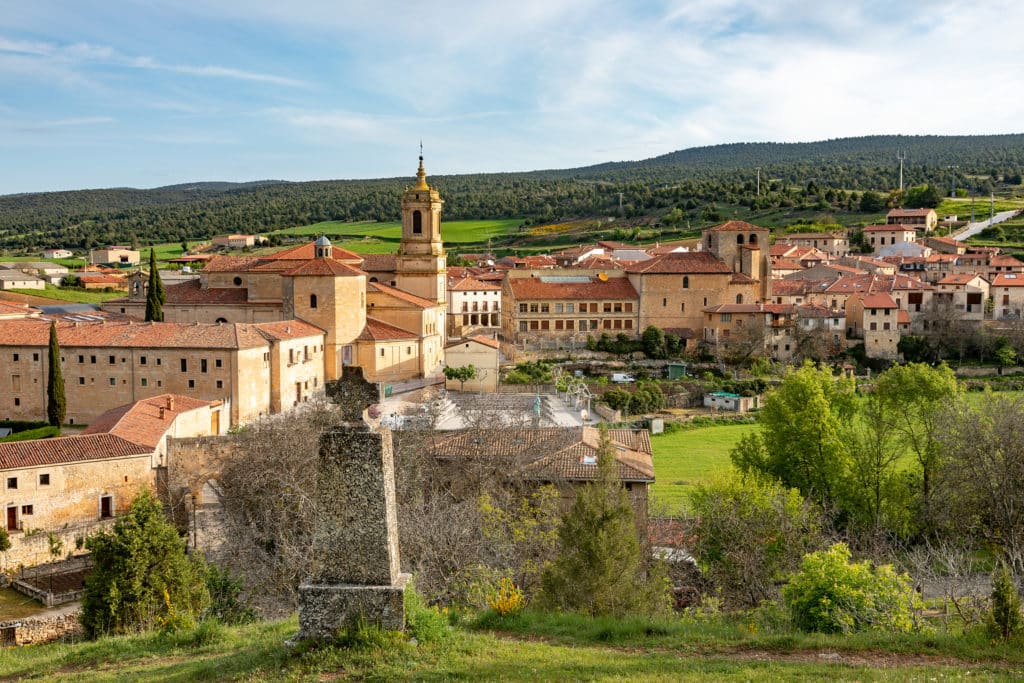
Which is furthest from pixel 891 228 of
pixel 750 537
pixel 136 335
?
pixel 750 537

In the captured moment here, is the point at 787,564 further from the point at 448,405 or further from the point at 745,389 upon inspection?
the point at 745,389

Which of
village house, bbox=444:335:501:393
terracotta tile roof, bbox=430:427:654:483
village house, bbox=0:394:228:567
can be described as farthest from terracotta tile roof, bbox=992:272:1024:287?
village house, bbox=0:394:228:567

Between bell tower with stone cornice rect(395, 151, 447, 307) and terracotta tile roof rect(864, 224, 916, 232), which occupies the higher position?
terracotta tile roof rect(864, 224, 916, 232)

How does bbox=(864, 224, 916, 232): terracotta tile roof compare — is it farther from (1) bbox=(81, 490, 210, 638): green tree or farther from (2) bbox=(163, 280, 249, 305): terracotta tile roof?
(1) bbox=(81, 490, 210, 638): green tree

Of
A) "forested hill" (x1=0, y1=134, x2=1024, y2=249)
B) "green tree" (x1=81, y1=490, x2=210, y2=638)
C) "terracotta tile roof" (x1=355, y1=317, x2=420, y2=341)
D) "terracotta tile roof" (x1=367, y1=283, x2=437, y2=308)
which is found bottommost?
"green tree" (x1=81, y1=490, x2=210, y2=638)

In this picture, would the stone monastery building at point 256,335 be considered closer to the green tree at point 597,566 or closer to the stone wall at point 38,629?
the stone wall at point 38,629

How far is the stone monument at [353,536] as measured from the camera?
366 inches

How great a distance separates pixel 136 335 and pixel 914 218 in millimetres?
82700

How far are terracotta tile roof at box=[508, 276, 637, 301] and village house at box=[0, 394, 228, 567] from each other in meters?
35.1

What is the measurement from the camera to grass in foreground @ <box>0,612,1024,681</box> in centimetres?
903

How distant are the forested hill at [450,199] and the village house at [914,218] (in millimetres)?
12756

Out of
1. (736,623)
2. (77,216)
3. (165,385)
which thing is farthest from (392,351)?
(77,216)

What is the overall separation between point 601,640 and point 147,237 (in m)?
133

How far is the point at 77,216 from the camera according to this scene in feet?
532
